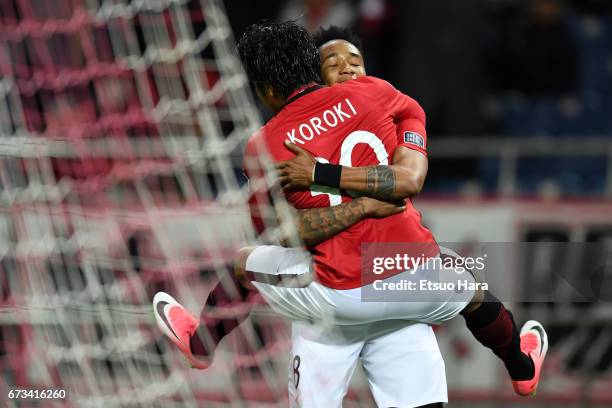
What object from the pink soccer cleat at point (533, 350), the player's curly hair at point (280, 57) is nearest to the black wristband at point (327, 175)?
the player's curly hair at point (280, 57)

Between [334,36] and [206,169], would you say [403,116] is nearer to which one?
[334,36]

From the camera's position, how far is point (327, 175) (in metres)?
3.38

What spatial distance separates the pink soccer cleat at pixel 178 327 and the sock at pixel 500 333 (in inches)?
38.1

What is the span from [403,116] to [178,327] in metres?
1.10

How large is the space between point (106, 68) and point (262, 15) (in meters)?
3.35

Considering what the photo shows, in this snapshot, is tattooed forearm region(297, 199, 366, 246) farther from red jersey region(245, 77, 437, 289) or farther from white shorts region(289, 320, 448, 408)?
white shorts region(289, 320, 448, 408)

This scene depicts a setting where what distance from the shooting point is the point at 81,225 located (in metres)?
4.85

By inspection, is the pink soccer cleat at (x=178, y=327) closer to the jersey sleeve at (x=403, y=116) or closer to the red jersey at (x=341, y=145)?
the red jersey at (x=341, y=145)

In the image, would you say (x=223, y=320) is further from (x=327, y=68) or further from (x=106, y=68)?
(x=106, y=68)

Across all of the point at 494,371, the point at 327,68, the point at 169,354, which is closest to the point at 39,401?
the point at 169,354

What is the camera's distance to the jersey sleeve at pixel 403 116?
3.53 metres

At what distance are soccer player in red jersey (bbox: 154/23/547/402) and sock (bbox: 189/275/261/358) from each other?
11.6 inches

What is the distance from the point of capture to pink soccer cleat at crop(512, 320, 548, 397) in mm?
3871

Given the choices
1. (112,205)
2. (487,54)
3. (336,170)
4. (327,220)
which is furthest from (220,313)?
(487,54)
